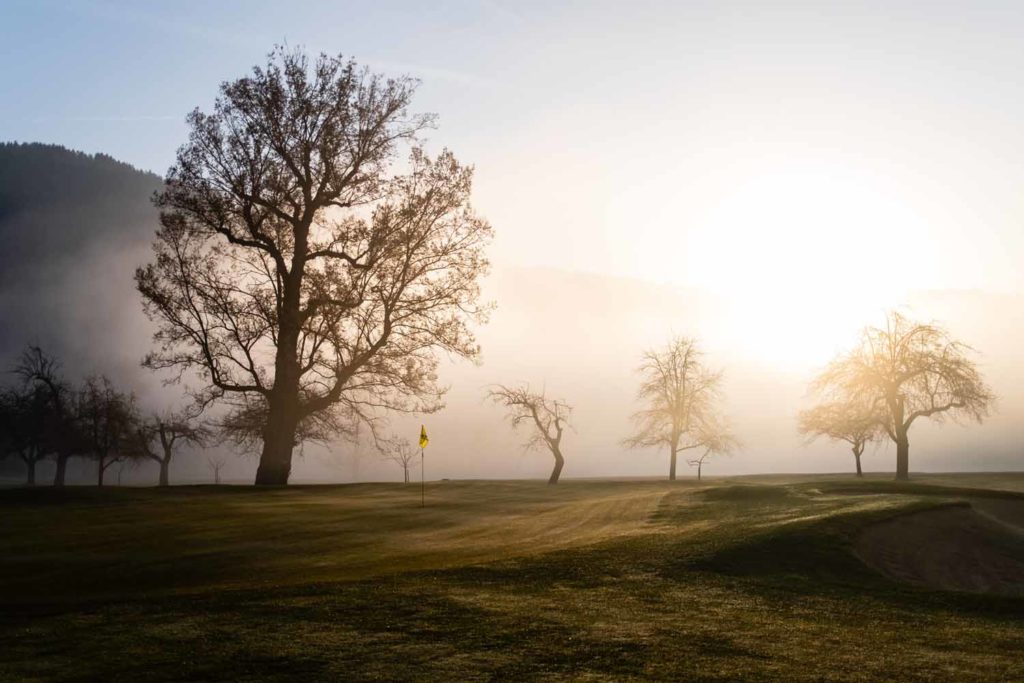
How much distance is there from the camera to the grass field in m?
11.8

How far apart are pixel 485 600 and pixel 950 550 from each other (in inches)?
503

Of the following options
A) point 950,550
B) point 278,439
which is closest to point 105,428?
point 278,439

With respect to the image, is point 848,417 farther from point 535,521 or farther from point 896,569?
point 896,569

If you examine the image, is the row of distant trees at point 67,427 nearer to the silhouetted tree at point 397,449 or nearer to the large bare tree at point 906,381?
the silhouetted tree at point 397,449

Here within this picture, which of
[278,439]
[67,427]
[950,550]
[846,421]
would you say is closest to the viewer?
[950,550]

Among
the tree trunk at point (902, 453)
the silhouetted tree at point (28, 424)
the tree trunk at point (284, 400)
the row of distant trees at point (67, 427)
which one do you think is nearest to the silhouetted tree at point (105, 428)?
the row of distant trees at point (67, 427)

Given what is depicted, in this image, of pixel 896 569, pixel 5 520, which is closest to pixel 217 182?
pixel 5 520

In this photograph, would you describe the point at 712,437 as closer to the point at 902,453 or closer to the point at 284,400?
the point at 902,453

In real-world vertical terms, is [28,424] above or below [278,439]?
above

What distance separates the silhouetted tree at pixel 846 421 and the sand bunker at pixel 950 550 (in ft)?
127

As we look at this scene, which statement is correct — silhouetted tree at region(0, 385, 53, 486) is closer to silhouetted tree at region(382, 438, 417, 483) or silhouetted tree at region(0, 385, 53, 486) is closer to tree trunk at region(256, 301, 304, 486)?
silhouetted tree at region(382, 438, 417, 483)

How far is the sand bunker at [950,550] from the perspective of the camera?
63.9 feet

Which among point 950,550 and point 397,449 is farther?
point 397,449

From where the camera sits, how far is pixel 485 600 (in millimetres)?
15648
